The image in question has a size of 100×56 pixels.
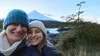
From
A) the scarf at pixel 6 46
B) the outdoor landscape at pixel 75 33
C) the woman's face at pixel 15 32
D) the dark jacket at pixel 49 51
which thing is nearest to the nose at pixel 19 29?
the woman's face at pixel 15 32

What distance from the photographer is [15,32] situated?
3148mm

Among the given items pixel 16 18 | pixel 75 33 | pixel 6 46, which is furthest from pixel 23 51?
pixel 75 33

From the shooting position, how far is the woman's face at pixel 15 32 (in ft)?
10.4

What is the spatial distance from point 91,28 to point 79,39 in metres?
2.15

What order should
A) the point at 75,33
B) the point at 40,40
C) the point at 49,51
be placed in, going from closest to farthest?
the point at 49,51, the point at 40,40, the point at 75,33

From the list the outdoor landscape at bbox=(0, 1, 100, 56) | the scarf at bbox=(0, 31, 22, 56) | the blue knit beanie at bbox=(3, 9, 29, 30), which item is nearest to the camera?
the scarf at bbox=(0, 31, 22, 56)

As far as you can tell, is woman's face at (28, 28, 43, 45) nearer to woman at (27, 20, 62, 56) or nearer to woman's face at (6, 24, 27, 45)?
woman at (27, 20, 62, 56)

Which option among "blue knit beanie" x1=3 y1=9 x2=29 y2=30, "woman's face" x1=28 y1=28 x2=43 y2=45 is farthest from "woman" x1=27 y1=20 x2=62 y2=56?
"blue knit beanie" x1=3 y1=9 x2=29 y2=30

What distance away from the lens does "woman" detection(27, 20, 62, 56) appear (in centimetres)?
314

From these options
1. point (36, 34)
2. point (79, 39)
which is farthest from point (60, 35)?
point (36, 34)

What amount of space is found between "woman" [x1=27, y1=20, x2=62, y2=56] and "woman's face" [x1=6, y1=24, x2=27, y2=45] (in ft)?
0.37

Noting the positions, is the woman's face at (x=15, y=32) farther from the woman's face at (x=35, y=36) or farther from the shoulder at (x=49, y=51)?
the shoulder at (x=49, y=51)

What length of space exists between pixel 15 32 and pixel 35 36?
8.8 inches

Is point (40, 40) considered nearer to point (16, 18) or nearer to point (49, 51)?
point (49, 51)
